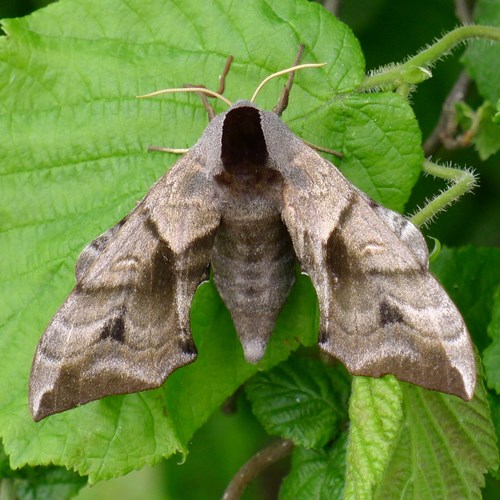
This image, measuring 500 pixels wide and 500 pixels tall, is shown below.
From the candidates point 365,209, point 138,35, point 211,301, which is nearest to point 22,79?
point 138,35

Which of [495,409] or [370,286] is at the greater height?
[370,286]

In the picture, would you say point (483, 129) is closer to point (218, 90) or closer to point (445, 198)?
point (445, 198)

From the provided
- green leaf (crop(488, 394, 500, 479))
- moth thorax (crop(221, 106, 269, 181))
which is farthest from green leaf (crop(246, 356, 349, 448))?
moth thorax (crop(221, 106, 269, 181))

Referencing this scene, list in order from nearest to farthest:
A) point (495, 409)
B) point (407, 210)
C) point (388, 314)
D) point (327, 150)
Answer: point (388, 314) < point (327, 150) < point (495, 409) < point (407, 210)

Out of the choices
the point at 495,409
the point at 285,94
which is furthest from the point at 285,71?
the point at 495,409

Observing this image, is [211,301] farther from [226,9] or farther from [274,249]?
[226,9]

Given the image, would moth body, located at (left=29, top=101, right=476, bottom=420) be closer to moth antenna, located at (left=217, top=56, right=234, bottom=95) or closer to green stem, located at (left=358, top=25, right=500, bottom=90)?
moth antenna, located at (left=217, top=56, right=234, bottom=95)
